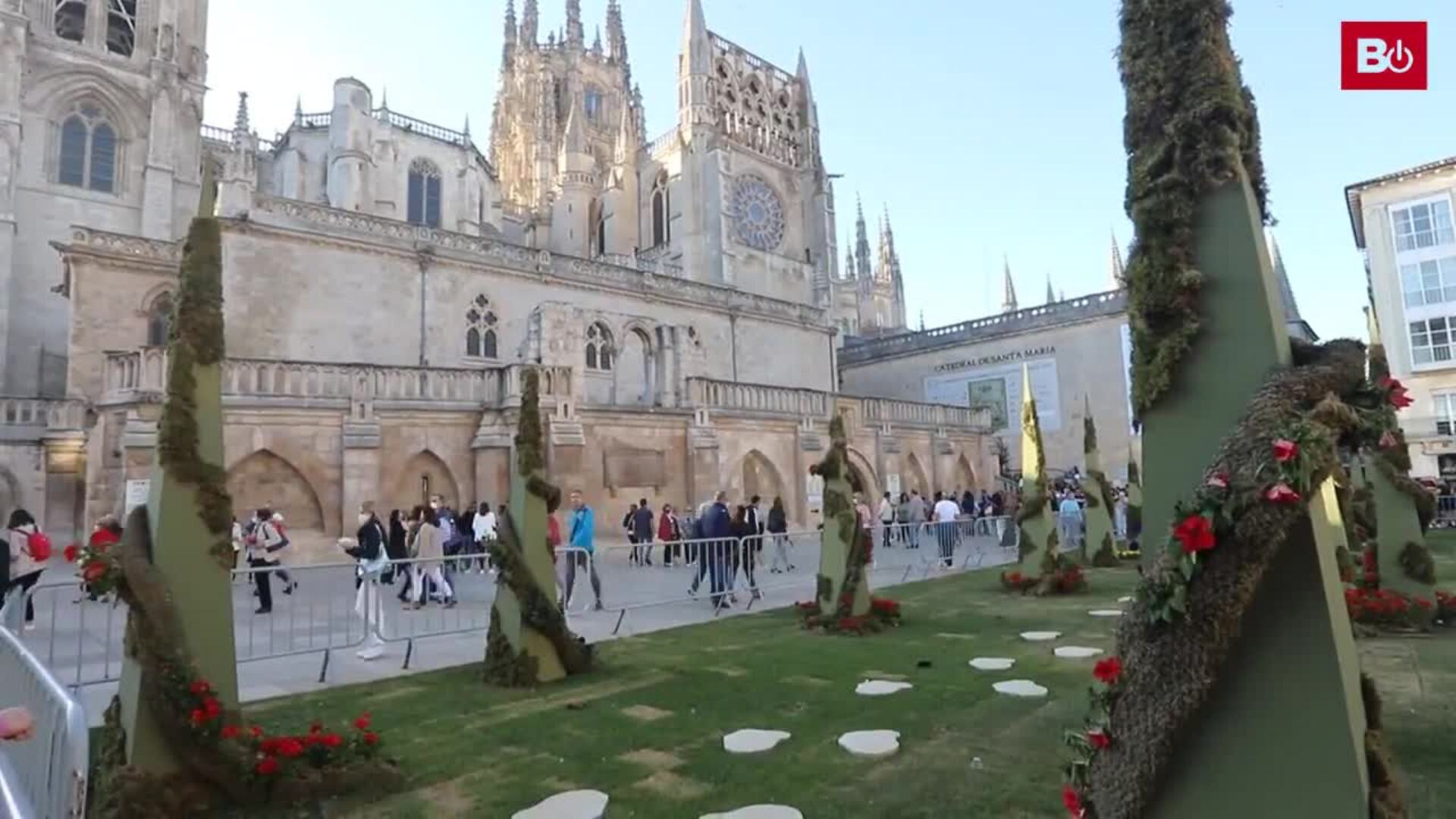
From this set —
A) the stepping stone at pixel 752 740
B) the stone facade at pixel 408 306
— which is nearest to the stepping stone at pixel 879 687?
the stepping stone at pixel 752 740

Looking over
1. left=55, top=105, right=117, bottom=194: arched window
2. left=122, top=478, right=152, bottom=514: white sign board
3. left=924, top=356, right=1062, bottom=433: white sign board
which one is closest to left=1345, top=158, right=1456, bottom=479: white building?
left=924, top=356, right=1062, bottom=433: white sign board

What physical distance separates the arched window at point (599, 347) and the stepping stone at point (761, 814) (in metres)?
21.5

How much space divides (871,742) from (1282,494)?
344 cm

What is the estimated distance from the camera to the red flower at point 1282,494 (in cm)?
263

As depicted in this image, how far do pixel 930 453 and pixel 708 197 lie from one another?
1854 centimetres

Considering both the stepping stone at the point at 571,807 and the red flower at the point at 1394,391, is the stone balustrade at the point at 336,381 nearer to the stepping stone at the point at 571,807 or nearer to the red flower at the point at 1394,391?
the stepping stone at the point at 571,807

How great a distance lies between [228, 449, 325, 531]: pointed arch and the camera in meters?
16.9

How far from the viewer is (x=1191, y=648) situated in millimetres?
2818

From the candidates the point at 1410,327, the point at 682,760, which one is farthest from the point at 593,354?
the point at 1410,327

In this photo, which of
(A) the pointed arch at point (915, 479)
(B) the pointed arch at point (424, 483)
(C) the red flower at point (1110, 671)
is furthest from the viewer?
(A) the pointed arch at point (915, 479)

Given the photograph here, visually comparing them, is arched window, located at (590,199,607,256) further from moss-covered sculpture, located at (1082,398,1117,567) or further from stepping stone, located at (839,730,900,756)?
stepping stone, located at (839,730,900,756)

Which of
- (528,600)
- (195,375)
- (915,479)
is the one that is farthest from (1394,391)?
(915,479)

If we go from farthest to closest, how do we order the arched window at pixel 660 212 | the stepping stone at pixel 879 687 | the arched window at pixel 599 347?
the arched window at pixel 660 212
the arched window at pixel 599 347
the stepping stone at pixel 879 687

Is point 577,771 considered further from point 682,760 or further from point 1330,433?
point 1330,433
